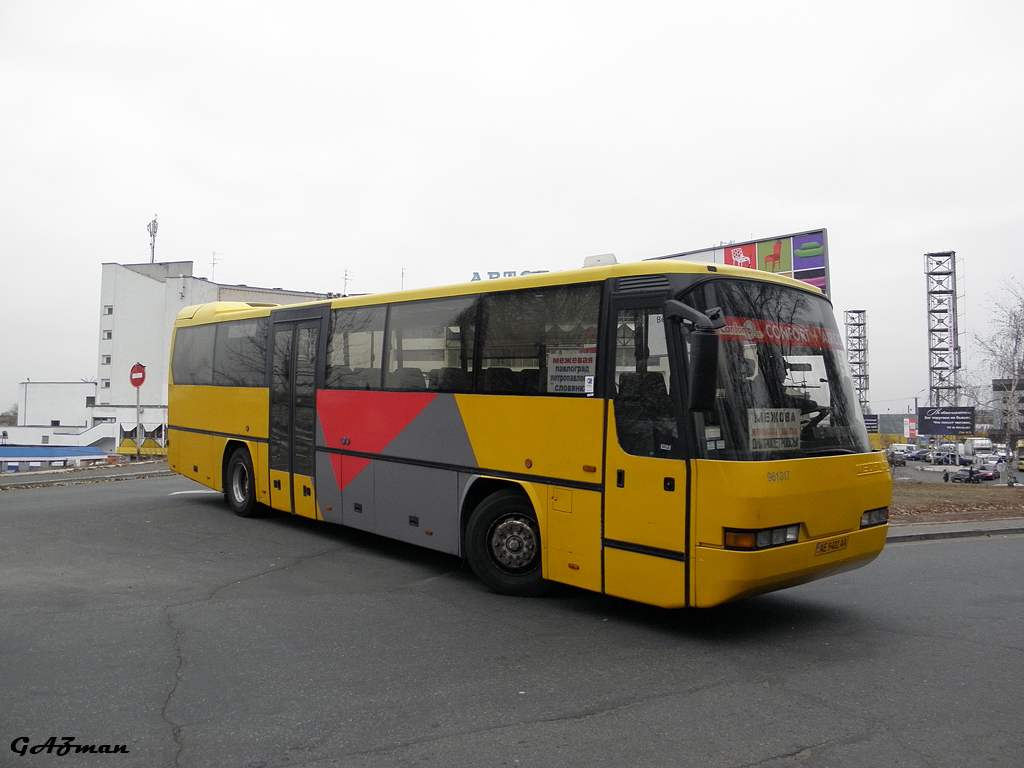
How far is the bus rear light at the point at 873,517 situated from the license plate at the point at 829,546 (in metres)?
0.35

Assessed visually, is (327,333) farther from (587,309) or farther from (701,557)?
(701,557)

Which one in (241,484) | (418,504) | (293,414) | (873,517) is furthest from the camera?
(241,484)

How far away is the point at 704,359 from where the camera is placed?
5793mm

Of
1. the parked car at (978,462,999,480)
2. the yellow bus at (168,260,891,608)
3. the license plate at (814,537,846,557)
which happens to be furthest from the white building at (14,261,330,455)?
the license plate at (814,537,846,557)

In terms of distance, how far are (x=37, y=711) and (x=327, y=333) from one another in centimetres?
657

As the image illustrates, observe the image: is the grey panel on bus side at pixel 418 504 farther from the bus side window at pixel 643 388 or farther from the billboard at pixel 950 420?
the billboard at pixel 950 420

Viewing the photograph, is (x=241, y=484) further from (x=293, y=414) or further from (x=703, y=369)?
(x=703, y=369)

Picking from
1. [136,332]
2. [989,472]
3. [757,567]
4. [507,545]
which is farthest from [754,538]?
[136,332]

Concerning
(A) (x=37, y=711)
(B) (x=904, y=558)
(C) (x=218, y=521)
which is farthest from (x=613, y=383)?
(C) (x=218, y=521)

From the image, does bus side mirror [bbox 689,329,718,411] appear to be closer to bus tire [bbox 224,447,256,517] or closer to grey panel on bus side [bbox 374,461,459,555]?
grey panel on bus side [bbox 374,461,459,555]

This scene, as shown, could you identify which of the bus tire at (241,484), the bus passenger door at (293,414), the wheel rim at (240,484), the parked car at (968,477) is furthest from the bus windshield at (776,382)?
the parked car at (968,477)

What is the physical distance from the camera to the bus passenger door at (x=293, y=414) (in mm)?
10836

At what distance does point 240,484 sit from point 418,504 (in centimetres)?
494

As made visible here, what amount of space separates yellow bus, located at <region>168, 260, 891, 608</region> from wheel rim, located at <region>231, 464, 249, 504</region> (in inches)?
130
